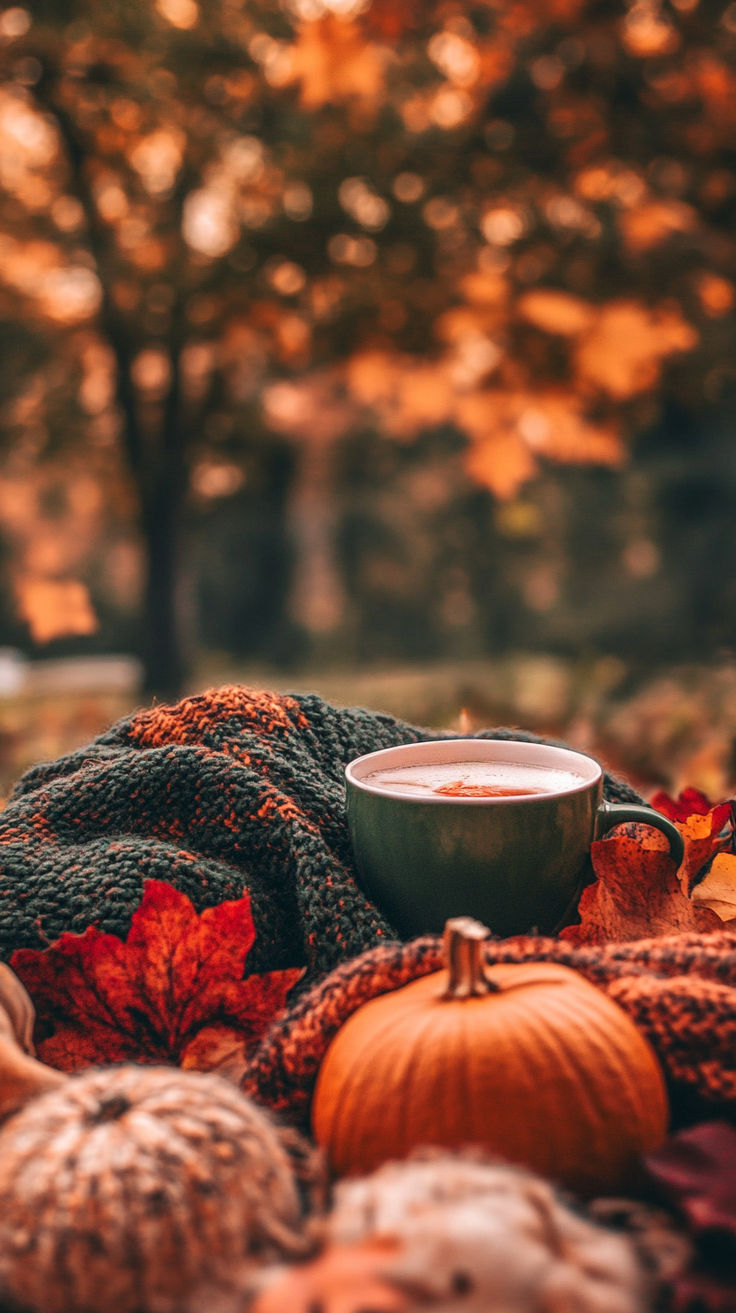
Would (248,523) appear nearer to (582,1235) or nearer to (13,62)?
(13,62)

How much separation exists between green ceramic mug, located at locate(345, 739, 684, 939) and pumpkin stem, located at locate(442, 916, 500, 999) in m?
0.13

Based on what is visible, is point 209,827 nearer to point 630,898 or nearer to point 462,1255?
point 630,898

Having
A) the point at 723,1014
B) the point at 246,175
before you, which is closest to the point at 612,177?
the point at 246,175

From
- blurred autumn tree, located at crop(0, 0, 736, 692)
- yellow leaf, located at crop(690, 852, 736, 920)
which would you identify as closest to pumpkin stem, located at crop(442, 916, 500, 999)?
yellow leaf, located at crop(690, 852, 736, 920)

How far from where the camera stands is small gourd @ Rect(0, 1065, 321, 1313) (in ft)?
1.26

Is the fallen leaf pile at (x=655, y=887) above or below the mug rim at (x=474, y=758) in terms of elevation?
below

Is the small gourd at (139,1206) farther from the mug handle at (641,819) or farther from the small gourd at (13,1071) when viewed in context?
the mug handle at (641,819)

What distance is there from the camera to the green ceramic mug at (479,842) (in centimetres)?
66

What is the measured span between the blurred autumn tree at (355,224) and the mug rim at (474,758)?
2.59 meters

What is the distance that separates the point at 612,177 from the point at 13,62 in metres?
2.32

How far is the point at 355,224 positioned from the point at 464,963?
13.2 ft

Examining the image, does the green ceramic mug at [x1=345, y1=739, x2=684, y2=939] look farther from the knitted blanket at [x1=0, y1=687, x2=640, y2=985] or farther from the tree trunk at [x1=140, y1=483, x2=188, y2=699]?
the tree trunk at [x1=140, y1=483, x2=188, y2=699]

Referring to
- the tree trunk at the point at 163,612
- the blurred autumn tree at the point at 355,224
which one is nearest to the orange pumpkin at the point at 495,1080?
the blurred autumn tree at the point at 355,224

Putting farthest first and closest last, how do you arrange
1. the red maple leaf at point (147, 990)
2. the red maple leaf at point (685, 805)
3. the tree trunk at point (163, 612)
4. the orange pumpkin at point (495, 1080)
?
the tree trunk at point (163, 612), the red maple leaf at point (685, 805), the red maple leaf at point (147, 990), the orange pumpkin at point (495, 1080)
